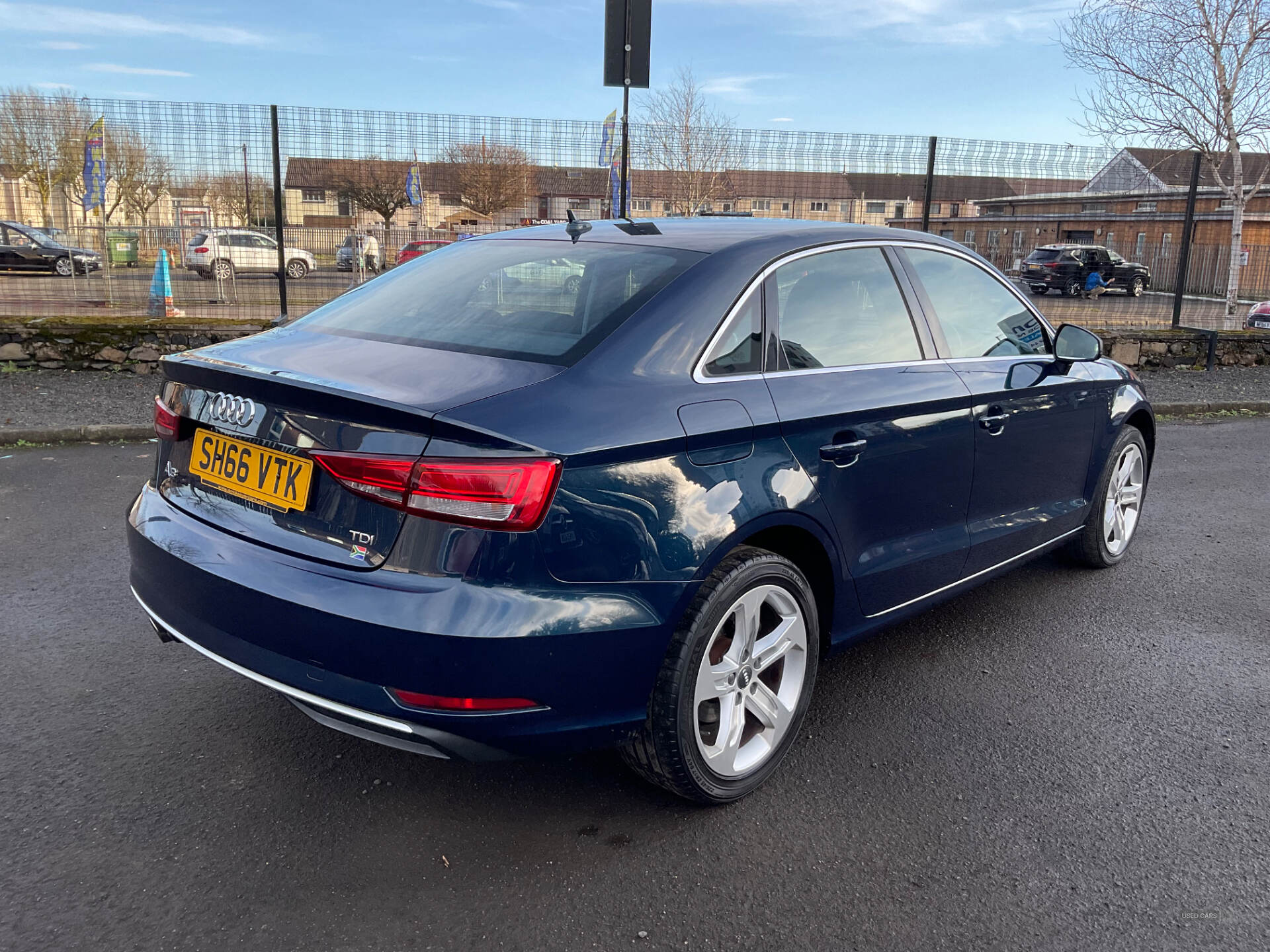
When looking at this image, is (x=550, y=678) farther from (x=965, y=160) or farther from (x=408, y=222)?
(x=408, y=222)

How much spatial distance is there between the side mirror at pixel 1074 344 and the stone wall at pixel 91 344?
828 centimetres

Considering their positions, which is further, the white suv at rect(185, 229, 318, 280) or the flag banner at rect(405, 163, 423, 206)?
the flag banner at rect(405, 163, 423, 206)

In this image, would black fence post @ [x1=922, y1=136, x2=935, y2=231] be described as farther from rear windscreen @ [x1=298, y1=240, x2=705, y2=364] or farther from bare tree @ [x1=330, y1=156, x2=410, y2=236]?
rear windscreen @ [x1=298, y1=240, x2=705, y2=364]

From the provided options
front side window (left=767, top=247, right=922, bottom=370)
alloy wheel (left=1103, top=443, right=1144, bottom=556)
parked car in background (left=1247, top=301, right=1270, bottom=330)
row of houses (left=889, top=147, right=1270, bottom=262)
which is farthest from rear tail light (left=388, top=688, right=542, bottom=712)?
parked car in background (left=1247, top=301, right=1270, bottom=330)

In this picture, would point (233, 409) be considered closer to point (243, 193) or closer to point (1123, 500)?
point (1123, 500)

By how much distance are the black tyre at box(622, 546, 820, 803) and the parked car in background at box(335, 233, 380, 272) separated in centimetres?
923

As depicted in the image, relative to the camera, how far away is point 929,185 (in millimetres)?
11945

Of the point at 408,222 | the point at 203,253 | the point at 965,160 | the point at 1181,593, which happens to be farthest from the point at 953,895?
the point at 408,222

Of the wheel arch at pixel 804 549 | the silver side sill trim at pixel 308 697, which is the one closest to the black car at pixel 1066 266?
the wheel arch at pixel 804 549

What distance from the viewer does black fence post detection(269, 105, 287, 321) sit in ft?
32.9

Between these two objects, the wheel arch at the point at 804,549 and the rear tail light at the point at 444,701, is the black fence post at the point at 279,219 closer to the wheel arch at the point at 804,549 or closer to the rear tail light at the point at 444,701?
the wheel arch at the point at 804,549

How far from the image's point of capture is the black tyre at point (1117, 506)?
470 centimetres

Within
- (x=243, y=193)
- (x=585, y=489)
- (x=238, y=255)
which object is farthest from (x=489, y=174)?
(x=585, y=489)

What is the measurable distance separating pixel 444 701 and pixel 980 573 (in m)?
2.37
